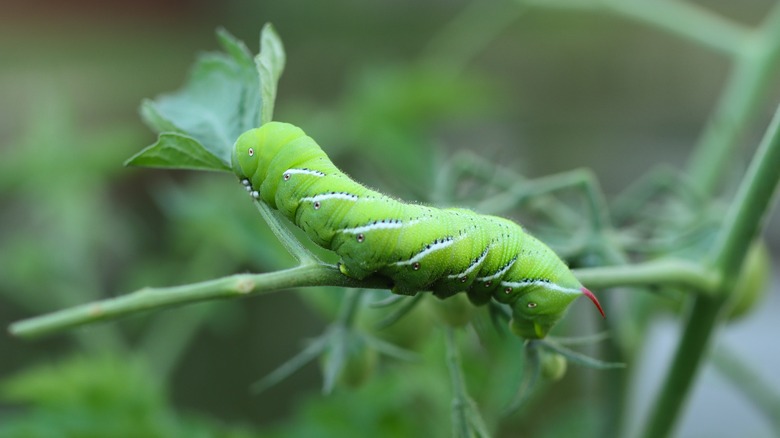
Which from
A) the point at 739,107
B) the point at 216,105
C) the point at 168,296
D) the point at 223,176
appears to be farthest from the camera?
the point at 223,176

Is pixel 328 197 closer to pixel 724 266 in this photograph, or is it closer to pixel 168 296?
pixel 168 296

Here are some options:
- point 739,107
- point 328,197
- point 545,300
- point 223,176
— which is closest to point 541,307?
point 545,300

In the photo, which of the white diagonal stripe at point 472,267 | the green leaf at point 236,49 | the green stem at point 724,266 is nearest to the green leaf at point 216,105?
the green leaf at point 236,49

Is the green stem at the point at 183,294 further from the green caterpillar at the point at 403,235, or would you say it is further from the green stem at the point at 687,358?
the green stem at the point at 687,358

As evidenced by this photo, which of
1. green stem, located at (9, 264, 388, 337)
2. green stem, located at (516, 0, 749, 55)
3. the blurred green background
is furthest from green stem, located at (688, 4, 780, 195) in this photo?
green stem, located at (9, 264, 388, 337)

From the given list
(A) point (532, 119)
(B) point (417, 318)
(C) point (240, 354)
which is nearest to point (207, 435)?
(B) point (417, 318)

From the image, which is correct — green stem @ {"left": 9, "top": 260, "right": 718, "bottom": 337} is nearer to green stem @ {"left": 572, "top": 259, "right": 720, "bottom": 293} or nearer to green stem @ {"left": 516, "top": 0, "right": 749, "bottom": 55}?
green stem @ {"left": 572, "top": 259, "right": 720, "bottom": 293}

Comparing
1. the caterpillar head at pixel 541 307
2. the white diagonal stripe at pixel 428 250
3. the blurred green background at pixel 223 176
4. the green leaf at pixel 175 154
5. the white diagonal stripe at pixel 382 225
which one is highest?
the green leaf at pixel 175 154
